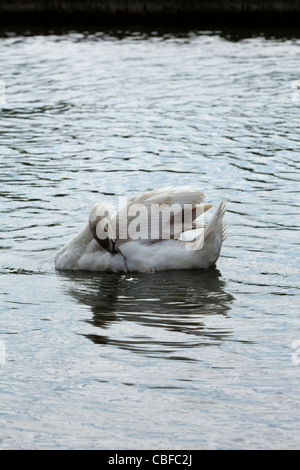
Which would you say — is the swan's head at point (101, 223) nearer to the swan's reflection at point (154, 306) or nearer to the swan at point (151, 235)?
the swan at point (151, 235)

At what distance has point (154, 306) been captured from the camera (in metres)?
8.38

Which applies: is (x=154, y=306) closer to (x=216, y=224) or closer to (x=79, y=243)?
(x=216, y=224)

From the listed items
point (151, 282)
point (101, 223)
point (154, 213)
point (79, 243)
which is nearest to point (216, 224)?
point (154, 213)

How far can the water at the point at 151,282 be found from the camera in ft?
20.0

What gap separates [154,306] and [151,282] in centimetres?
73

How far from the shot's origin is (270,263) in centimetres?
930

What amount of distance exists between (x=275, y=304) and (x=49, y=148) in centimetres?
741

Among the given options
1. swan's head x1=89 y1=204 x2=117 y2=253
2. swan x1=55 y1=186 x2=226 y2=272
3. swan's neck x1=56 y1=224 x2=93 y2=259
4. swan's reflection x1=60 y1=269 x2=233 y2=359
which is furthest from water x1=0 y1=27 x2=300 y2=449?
swan's head x1=89 y1=204 x2=117 y2=253

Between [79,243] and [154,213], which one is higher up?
[154,213]

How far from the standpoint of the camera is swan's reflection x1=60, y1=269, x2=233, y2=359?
7488 mm

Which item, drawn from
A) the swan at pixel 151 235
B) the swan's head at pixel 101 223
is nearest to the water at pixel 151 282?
the swan at pixel 151 235
